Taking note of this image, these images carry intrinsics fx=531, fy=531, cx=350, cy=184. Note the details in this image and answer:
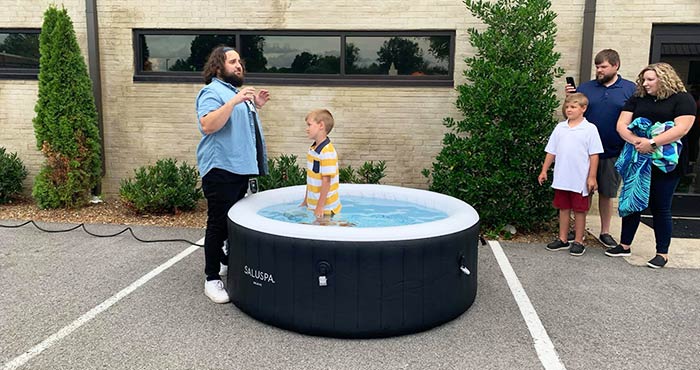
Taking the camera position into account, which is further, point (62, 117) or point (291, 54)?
point (291, 54)

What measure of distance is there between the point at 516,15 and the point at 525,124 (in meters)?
1.27

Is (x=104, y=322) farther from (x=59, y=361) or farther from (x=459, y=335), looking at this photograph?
(x=459, y=335)

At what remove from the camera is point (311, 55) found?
748 cm

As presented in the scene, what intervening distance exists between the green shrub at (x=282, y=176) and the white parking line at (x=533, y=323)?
2755mm

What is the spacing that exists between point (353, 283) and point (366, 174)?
3.82m

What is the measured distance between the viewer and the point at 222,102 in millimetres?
3836

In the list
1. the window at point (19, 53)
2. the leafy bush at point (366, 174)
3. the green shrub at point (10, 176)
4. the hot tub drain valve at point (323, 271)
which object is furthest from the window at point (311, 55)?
the hot tub drain valve at point (323, 271)

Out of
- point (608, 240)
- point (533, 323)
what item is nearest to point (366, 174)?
point (608, 240)

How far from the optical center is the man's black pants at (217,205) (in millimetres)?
4020

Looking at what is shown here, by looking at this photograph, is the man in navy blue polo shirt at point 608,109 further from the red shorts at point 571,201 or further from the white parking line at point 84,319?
the white parking line at point 84,319

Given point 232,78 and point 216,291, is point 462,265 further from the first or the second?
point 232,78

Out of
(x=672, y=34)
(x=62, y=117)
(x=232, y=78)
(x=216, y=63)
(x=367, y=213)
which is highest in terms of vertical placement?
(x=672, y=34)

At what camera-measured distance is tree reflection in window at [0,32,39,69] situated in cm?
778

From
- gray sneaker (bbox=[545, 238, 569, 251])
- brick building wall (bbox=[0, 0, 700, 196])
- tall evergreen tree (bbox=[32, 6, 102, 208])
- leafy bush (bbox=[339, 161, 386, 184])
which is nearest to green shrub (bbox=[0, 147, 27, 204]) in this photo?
brick building wall (bbox=[0, 0, 700, 196])
